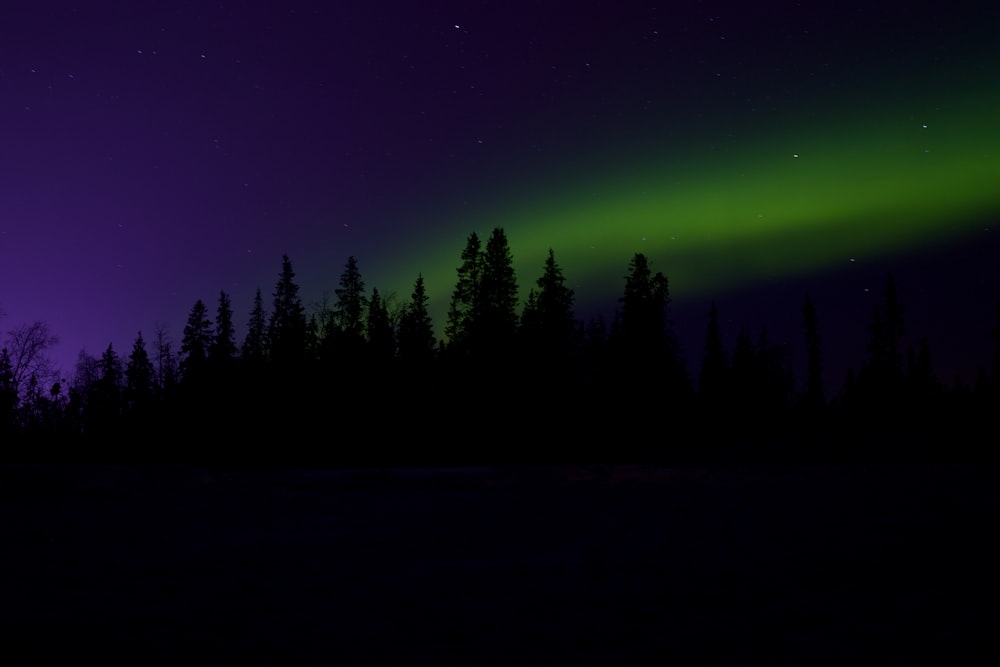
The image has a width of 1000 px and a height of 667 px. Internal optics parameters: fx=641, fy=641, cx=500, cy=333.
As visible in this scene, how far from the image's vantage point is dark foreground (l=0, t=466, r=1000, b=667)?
568cm

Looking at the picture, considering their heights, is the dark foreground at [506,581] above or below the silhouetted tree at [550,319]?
below

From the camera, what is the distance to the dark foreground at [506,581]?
18.6 feet

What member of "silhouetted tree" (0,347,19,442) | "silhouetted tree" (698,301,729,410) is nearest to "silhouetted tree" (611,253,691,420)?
"silhouetted tree" (698,301,729,410)

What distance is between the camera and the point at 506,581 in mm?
8156

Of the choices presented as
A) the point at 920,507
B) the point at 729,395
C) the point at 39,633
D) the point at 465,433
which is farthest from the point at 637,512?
the point at 729,395

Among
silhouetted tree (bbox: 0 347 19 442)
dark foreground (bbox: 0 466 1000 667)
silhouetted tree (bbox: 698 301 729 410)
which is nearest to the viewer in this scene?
dark foreground (bbox: 0 466 1000 667)

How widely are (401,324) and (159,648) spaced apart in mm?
51927

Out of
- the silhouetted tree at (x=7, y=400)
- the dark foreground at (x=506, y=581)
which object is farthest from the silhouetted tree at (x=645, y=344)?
the silhouetted tree at (x=7, y=400)

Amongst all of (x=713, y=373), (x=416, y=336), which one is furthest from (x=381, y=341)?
(x=713, y=373)

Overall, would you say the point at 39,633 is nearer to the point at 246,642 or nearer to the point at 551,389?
the point at 246,642

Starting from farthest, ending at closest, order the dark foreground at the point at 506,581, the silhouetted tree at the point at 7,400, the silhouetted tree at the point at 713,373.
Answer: the silhouetted tree at the point at 713,373 < the silhouetted tree at the point at 7,400 < the dark foreground at the point at 506,581

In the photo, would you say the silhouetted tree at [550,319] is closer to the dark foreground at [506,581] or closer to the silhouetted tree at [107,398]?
the dark foreground at [506,581]

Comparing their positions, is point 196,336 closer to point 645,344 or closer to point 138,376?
point 138,376

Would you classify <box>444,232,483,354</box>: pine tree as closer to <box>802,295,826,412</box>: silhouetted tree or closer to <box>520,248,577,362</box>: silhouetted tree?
<box>520,248,577,362</box>: silhouetted tree
